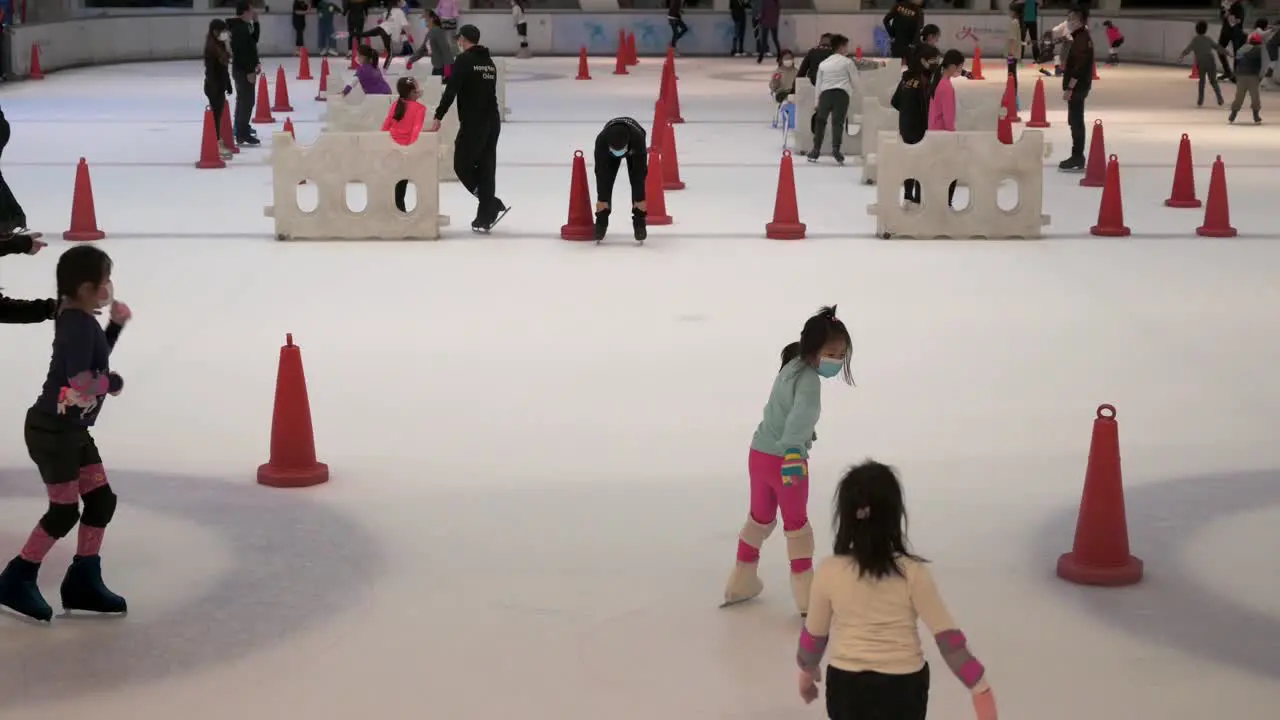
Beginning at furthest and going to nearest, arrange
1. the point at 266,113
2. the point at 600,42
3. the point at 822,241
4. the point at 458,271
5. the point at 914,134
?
the point at 600,42
the point at 266,113
the point at 914,134
the point at 822,241
the point at 458,271

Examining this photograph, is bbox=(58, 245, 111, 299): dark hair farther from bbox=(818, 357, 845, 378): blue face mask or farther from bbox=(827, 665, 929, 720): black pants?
bbox=(827, 665, 929, 720): black pants

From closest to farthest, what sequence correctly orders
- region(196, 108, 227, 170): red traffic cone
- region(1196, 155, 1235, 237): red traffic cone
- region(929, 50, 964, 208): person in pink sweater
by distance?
region(1196, 155, 1235, 237): red traffic cone < region(929, 50, 964, 208): person in pink sweater < region(196, 108, 227, 170): red traffic cone

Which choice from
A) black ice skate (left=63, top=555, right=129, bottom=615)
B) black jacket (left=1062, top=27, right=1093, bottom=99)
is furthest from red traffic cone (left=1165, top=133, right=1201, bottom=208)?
black ice skate (left=63, top=555, right=129, bottom=615)

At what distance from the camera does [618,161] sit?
1544 centimetres

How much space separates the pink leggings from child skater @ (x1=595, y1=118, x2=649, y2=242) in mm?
8467

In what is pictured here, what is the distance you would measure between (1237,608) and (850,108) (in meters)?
17.7

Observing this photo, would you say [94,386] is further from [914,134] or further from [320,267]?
[914,134]

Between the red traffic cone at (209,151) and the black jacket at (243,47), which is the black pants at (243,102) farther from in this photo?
the red traffic cone at (209,151)

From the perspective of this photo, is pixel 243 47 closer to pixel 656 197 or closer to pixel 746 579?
pixel 656 197

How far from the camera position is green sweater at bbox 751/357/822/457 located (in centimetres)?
630

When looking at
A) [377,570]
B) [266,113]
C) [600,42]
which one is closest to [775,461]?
[377,570]

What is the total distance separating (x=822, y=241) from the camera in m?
15.9

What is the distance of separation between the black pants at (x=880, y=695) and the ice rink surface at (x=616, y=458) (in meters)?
1.23

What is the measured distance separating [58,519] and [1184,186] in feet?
45.7
